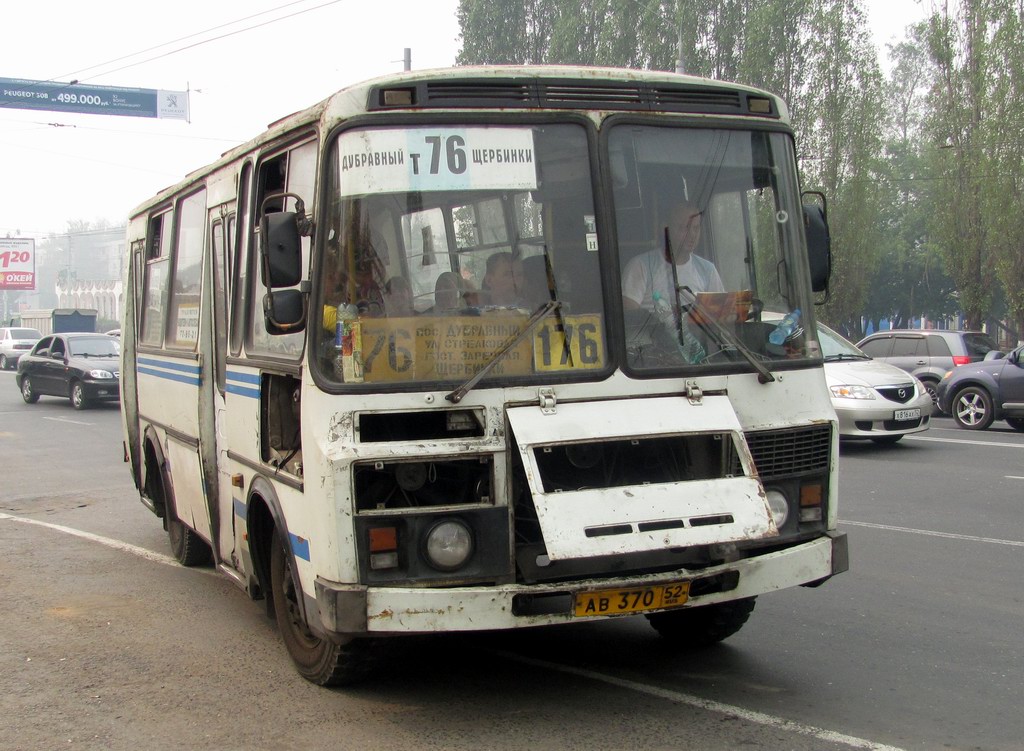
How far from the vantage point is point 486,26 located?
4878cm

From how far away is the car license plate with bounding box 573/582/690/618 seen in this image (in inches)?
184

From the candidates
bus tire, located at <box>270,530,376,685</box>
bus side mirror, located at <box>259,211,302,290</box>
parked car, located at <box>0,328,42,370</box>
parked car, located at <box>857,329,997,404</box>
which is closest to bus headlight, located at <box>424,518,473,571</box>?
bus tire, located at <box>270,530,376,685</box>

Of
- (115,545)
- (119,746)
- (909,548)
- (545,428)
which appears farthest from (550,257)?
(115,545)

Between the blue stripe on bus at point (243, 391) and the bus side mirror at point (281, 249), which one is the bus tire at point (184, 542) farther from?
the bus side mirror at point (281, 249)

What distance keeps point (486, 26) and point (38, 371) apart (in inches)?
1107

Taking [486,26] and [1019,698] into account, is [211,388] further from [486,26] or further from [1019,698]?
[486,26]

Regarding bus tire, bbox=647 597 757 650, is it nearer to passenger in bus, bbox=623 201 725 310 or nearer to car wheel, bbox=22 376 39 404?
passenger in bus, bbox=623 201 725 310

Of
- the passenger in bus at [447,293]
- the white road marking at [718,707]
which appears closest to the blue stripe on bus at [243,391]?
the passenger in bus at [447,293]

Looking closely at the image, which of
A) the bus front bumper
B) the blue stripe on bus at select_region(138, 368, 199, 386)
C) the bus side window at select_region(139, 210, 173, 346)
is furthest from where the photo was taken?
the bus side window at select_region(139, 210, 173, 346)

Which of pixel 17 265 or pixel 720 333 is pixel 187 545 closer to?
pixel 720 333

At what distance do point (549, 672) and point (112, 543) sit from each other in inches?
212

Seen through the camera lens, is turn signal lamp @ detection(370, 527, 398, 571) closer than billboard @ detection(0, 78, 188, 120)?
Yes

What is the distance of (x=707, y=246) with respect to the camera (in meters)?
5.38

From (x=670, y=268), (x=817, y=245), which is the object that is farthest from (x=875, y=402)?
(x=670, y=268)
